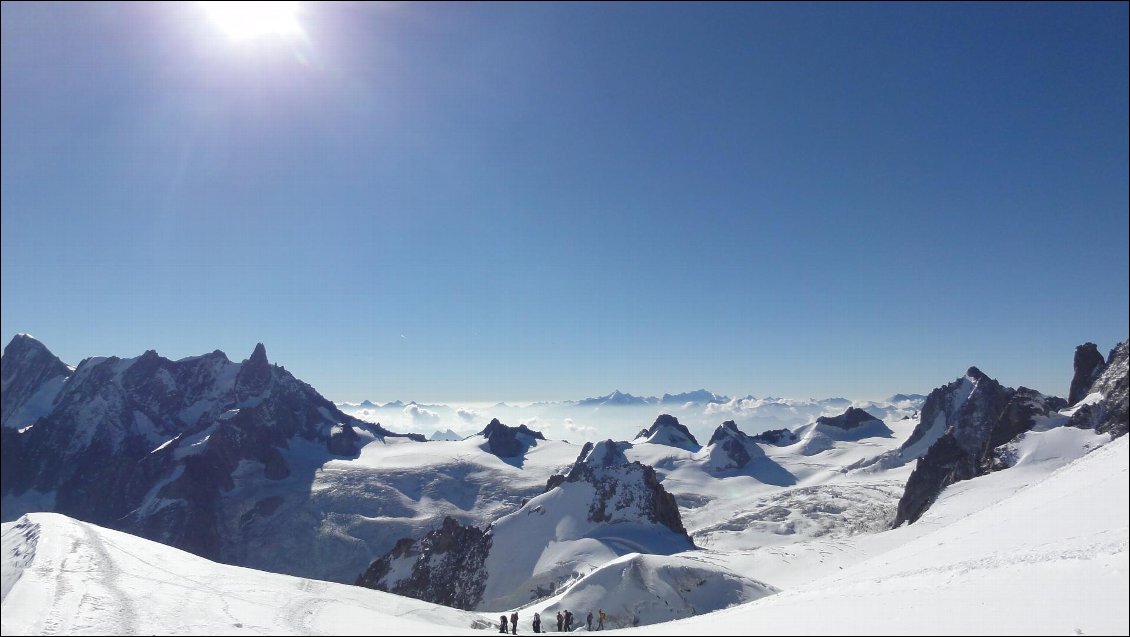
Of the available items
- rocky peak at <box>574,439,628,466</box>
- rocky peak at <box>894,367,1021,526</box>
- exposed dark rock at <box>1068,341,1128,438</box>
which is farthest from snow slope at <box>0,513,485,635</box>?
rocky peak at <box>574,439,628,466</box>

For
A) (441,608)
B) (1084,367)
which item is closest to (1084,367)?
(1084,367)

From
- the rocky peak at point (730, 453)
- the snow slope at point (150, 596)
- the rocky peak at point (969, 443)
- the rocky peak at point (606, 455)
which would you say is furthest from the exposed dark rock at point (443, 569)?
the rocky peak at point (730, 453)

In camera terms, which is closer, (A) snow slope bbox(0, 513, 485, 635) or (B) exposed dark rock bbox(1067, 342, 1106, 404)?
(A) snow slope bbox(0, 513, 485, 635)

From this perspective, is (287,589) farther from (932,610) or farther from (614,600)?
(614,600)

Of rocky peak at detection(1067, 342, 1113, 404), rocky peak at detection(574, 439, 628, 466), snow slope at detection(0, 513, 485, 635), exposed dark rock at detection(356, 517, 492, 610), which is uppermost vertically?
rocky peak at detection(1067, 342, 1113, 404)

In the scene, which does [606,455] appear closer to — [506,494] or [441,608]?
[506,494]

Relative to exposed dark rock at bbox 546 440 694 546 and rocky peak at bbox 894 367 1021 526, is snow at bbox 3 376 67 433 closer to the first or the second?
exposed dark rock at bbox 546 440 694 546
